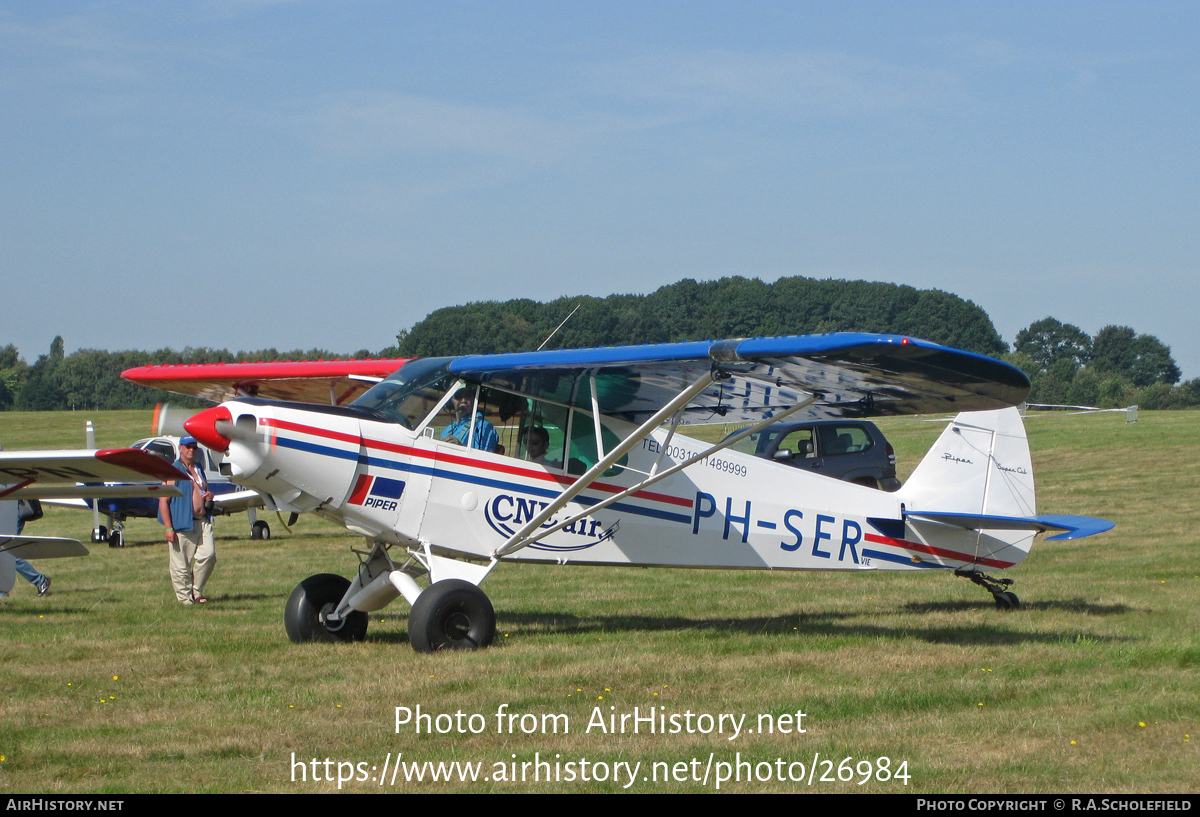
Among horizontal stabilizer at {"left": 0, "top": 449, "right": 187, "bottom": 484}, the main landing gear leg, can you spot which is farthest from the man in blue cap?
the main landing gear leg

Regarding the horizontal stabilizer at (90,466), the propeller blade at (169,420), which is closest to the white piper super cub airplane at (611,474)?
the horizontal stabilizer at (90,466)

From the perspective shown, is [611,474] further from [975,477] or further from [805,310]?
[805,310]

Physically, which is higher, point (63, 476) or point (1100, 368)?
point (1100, 368)

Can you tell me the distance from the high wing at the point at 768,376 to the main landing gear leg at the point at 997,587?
2322 mm

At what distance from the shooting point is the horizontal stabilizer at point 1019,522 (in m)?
9.88

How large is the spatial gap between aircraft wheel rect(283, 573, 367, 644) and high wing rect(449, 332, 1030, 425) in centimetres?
208

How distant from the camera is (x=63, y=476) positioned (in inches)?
382

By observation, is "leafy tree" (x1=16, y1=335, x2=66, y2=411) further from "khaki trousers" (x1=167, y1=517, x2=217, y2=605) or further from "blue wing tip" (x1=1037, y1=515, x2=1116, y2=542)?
"blue wing tip" (x1=1037, y1=515, x2=1116, y2=542)

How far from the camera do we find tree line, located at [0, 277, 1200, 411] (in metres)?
59.2

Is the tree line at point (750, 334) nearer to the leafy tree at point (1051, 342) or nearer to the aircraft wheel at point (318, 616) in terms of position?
the leafy tree at point (1051, 342)

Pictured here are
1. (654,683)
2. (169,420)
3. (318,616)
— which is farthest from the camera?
(169,420)

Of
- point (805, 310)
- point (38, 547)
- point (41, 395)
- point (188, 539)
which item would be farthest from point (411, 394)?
point (805, 310)

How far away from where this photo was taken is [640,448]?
9.40m

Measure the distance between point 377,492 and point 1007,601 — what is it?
6.03 m
